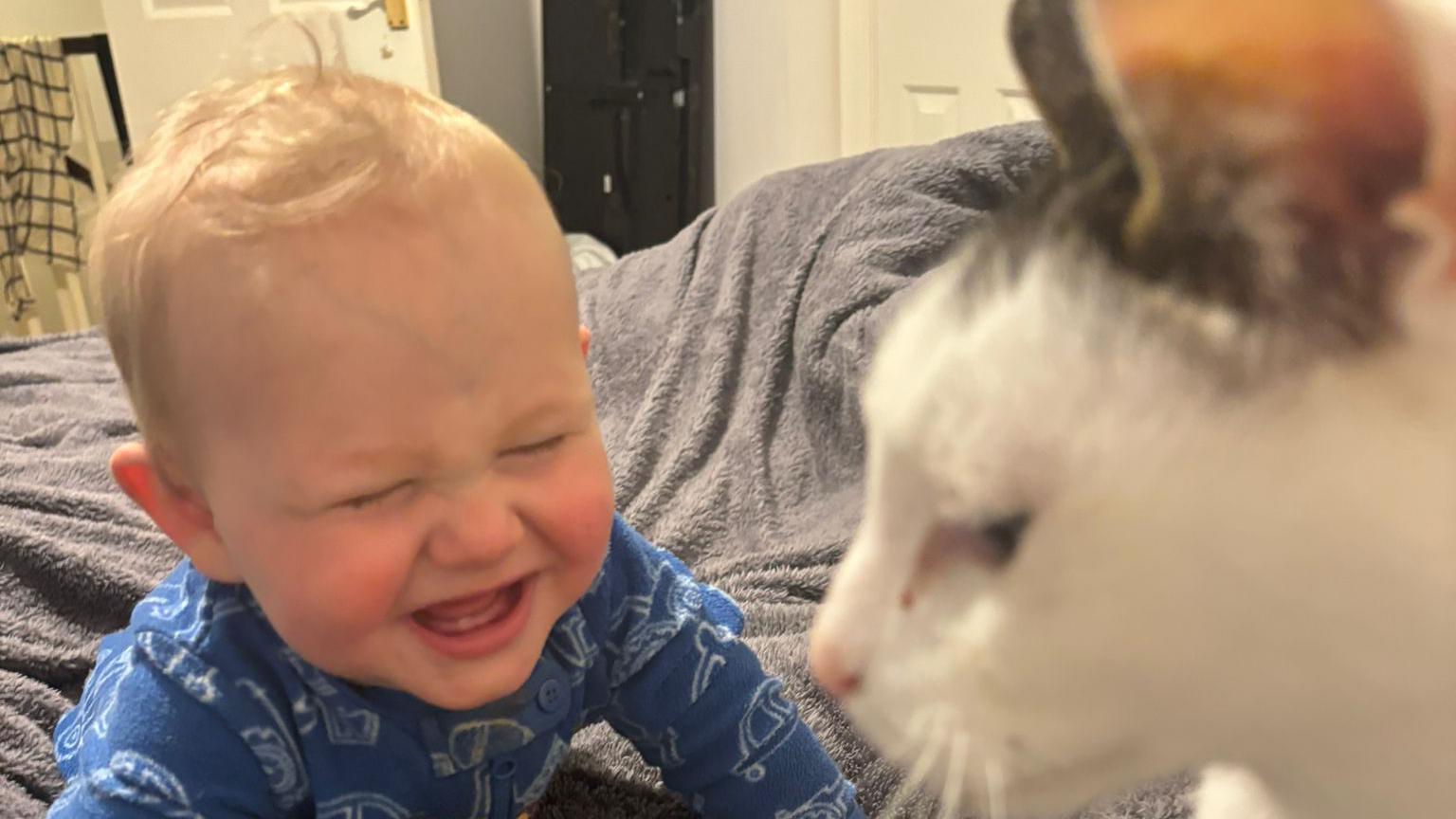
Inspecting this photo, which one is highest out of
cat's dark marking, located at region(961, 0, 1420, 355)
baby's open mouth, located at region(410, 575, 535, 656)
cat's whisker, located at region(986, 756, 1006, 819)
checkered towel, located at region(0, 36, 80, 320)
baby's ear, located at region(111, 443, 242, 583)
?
cat's dark marking, located at region(961, 0, 1420, 355)

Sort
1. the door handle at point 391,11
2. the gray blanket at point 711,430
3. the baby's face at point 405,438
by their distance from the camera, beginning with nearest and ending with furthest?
the baby's face at point 405,438, the gray blanket at point 711,430, the door handle at point 391,11

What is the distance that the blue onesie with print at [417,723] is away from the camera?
61 centimetres

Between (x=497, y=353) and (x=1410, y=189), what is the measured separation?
374mm

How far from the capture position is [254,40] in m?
0.82

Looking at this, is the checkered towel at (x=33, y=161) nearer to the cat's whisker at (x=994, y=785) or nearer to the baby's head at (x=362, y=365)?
the baby's head at (x=362, y=365)

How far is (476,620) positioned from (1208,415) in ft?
1.30

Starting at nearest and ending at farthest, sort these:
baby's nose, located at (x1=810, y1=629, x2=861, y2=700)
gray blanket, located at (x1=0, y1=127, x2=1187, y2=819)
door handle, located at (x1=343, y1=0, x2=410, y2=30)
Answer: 1. baby's nose, located at (x1=810, y1=629, x2=861, y2=700)
2. gray blanket, located at (x1=0, y1=127, x2=1187, y2=819)
3. door handle, located at (x1=343, y1=0, x2=410, y2=30)

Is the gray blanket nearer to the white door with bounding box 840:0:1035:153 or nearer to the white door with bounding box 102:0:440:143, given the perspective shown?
the white door with bounding box 840:0:1035:153

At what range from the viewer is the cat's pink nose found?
37 cm

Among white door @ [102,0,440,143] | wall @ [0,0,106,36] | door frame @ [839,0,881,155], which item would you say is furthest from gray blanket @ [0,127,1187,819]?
wall @ [0,0,106,36]

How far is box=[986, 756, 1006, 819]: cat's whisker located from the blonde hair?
1.14ft

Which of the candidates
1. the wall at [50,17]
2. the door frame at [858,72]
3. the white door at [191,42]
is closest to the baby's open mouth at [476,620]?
the door frame at [858,72]

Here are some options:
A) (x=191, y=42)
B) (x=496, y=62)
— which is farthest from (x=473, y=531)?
(x=496, y=62)

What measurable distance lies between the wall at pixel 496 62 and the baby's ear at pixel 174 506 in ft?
7.07
